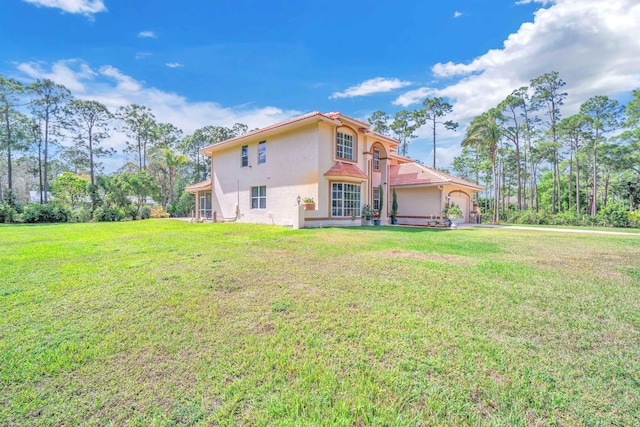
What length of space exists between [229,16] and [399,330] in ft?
50.9

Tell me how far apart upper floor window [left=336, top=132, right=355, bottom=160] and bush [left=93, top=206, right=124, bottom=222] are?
926 inches

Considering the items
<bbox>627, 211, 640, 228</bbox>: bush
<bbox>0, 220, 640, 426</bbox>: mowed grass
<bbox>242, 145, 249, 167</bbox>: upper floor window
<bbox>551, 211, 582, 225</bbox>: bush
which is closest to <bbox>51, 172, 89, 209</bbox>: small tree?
→ <bbox>242, 145, 249, 167</bbox>: upper floor window

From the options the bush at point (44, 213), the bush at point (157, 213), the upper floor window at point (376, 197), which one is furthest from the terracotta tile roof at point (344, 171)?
the bush at point (44, 213)

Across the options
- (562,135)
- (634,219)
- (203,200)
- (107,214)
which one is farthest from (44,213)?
(562,135)

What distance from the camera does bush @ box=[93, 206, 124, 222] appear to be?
24.9 metres

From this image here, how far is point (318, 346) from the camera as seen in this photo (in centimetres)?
286

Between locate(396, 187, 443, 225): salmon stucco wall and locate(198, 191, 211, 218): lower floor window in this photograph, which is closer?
locate(396, 187, 443, 225): salmon stucco wall

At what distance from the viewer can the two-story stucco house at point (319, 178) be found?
49.8 feet

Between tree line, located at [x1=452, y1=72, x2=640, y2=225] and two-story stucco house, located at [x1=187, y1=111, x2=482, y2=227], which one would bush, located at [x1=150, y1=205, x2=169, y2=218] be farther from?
tree line, located at [x1=452, y1=72, x2=640, y2=225]

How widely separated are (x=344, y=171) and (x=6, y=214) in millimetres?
26863

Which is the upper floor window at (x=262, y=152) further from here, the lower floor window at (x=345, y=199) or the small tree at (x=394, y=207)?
the small tree at (x=394, y=207)

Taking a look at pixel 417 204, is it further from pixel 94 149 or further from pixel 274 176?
pixel 94 149

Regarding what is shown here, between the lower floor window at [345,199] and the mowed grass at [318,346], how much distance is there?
33.1 feet

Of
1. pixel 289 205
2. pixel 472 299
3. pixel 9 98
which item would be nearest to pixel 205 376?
pixel 472 299
